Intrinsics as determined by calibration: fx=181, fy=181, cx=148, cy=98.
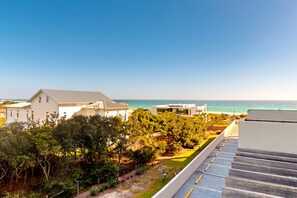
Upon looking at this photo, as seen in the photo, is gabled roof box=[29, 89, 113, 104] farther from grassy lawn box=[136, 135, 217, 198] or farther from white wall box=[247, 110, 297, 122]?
white wall box=[247, 110, 297, 122]

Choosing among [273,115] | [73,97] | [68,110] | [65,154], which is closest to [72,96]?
[73,97]

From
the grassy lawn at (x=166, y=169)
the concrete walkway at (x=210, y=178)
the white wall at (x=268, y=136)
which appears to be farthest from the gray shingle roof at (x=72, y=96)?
the white wall at (x=268, y=136)

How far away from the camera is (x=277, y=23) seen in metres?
17.8

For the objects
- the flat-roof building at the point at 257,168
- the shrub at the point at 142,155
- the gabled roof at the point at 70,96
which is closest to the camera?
the flat-roof building at the point at 257,168

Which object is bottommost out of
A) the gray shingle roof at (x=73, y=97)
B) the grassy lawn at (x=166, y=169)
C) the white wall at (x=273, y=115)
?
the grassy lawn at (x=166, y=169)

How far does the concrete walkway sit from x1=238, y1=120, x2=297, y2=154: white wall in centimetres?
273

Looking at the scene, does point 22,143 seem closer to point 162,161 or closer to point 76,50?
point 162,161

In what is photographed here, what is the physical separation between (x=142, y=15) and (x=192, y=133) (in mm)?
14907

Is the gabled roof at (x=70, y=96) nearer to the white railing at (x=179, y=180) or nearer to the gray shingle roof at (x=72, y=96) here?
the gray shingle roof at (x=72, y=96)

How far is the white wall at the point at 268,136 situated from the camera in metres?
6.89

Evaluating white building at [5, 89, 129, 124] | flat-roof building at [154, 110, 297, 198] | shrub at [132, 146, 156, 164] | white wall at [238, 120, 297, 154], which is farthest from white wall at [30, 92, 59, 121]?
white wall at [238, 120, 297, 154]

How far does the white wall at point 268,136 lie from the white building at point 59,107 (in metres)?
15.9

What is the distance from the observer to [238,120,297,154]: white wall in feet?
22.6

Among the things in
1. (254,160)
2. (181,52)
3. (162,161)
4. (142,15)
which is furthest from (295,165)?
(181,52)
